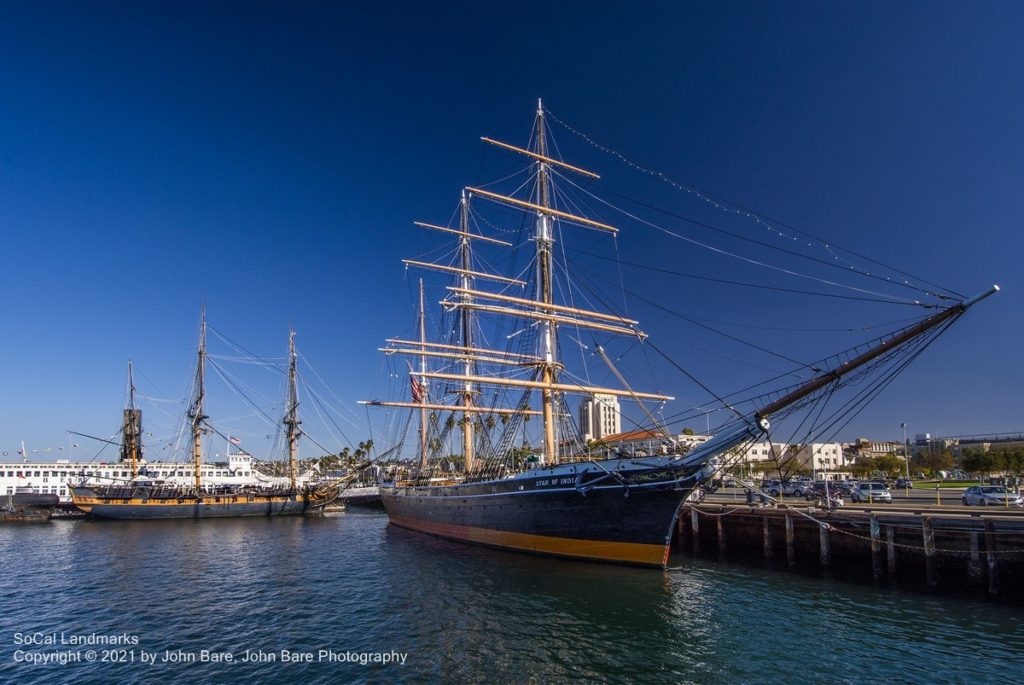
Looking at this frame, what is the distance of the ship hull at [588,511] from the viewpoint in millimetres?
25406

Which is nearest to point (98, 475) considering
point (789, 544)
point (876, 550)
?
point (789, 544)

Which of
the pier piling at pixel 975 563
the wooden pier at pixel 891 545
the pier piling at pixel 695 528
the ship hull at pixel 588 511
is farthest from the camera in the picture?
the pier piling at pixel 695 528

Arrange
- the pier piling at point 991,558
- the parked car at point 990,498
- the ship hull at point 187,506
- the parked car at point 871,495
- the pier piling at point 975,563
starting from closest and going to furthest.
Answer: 1. the pier piling at point 991,558
2. the pier piling at point 975,563
3. the parked car at point 990,498
4. the parked car at point 871,495
5. the ship hull at point 187,506

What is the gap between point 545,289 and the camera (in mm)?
37844

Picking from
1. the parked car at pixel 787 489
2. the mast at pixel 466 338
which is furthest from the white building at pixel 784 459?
the mast at pixel 466 338

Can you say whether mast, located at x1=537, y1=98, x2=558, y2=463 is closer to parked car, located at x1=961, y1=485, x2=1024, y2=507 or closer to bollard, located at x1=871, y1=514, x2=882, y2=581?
bollard, located at x1=871, y1=514, x2=882, y2=581

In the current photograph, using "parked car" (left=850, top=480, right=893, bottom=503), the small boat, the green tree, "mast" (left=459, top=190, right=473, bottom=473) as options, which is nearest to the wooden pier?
"parked car" (left=850, top=480, right=893, bottom=503)

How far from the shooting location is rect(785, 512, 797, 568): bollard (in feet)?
85.6

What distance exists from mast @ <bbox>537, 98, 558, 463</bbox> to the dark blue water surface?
8.63 metres

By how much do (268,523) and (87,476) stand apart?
32.9 m

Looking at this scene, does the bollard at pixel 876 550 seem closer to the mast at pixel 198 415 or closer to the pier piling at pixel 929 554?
the pier piling at pixel 929 554

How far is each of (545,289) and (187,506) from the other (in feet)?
156

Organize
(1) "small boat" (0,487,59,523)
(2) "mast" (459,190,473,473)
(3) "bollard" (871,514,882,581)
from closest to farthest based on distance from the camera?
(3) "bollard" (871,514,882,581)
(2) "mast" (459,190,473,473)
(1) "small boat" (0,487,59,523)

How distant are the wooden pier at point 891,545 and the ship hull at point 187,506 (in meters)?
48.0
